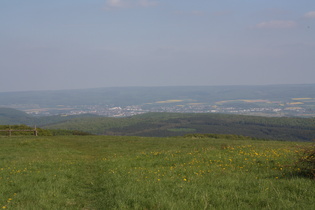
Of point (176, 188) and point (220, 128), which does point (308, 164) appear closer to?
point (176, 188)

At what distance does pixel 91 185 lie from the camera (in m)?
13.8

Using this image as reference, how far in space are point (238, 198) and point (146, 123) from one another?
617 feet

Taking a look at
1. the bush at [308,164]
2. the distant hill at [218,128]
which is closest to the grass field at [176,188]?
the bush at [308,164]

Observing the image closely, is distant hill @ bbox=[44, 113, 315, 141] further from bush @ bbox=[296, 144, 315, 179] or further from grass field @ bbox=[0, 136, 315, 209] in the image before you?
bush @ bbox=[296, 144, 315, 179]

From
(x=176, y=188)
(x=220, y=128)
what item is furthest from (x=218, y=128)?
(x=176, y=188)

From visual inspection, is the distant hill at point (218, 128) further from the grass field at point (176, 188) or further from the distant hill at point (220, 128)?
the grass field at point (176, 188)

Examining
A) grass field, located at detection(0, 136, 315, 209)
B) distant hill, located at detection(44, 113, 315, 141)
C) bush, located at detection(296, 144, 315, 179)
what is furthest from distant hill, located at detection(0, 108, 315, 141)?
bush, located at detection(296, 144, 315, 179)

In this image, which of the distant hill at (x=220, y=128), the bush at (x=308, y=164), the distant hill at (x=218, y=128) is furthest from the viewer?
the distant hill at (x=218, y=128)

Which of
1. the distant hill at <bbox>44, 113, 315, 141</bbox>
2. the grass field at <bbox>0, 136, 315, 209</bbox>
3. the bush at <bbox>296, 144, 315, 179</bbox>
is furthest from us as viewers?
the distant hill at <bbox>44, 113, 315, 141</bbox>

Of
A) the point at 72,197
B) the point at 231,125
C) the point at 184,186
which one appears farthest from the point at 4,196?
the point at 231,125

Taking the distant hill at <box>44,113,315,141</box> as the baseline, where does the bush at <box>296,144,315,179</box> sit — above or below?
above

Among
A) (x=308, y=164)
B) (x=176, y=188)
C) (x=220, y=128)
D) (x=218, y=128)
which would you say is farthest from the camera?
(x=218, y=128)

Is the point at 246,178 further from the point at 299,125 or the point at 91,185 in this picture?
the point at 299,125

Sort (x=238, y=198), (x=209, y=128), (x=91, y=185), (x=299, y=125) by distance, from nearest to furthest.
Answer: (x=238, y=198)
(x=91, y=185)
(x=299, y=125)
(x=209, y=128)
